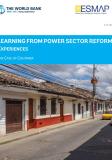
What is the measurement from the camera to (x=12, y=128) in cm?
3041

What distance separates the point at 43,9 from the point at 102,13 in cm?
138

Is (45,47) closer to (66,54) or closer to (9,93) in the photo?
(66,54)

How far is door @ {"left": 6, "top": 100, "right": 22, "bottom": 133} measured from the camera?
97.7ft

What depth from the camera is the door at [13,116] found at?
29788 millimetres

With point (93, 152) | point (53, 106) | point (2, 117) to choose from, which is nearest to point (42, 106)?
point (53, 106)

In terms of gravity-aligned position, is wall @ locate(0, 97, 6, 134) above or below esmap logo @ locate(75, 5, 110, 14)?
below

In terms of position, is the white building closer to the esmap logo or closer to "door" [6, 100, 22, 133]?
"door" [6, 100, 22, 133]

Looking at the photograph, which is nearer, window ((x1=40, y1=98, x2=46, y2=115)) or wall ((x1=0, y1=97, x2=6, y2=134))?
wall ((x1=0, y1=97, x2=6, y2=134))

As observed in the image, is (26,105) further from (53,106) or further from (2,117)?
(53,106)

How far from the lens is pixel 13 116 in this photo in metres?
30.8

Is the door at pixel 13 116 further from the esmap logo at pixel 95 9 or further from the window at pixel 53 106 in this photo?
the esmap logo at pixel 95 9

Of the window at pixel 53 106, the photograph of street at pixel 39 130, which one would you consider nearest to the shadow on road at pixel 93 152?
the photograph of street at pixel 39 130

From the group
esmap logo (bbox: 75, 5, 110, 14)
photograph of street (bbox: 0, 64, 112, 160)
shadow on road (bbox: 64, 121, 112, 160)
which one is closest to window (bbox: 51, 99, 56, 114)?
photograph of street (bbox: 0, 64, 112, 160)

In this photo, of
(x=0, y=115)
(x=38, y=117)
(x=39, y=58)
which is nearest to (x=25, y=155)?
(x=39, y=58)
